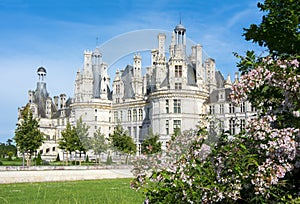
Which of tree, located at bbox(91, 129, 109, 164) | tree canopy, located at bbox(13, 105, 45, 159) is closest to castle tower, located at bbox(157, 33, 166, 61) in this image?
tree, located at bbox(91, 129, 109, 164)

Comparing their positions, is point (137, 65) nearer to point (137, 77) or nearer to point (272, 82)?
point (137, 77)

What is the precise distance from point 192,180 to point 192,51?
144ft

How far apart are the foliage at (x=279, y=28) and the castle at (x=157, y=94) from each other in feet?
103

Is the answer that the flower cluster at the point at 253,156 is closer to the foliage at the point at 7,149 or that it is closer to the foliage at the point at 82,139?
the foliage at the point at 82,139

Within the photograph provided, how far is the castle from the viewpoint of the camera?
134 ft

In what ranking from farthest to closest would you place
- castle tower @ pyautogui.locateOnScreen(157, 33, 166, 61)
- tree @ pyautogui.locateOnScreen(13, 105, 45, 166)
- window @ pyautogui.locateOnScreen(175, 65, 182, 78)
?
castle tower @ pyautogui.locateOnScreen(157, 33, 166, 61), window @ pyautogui.locateOnScreen(175, 65, 182, 78), tree @ pyautogui.locateOnScreen(13, 105, 45, 166)

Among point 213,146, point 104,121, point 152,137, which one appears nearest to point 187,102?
point 152,137

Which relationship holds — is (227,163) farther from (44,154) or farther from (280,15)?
(44,154)

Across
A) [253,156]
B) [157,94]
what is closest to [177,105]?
[157,94]

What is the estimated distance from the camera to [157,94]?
41438 millimetres

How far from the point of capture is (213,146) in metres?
4.70

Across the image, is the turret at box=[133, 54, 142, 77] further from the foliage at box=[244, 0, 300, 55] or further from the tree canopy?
the foliage at box=[244, 0, 300, 55]

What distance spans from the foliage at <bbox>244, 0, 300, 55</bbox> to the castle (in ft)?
103

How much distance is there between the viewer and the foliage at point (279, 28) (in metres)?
4.36
